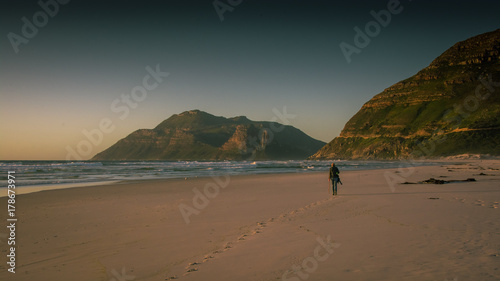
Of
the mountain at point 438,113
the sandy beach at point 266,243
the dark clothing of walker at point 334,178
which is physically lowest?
the sandy beach at point 266,243

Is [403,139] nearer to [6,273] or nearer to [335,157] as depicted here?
[335,157]

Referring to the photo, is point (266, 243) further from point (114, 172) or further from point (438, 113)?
point (438, 113)

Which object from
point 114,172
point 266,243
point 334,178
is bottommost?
point 266,243

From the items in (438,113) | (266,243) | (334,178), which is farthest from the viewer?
(438,113)

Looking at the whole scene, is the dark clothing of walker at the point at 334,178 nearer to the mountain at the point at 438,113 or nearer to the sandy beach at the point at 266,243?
the sandy beach at the point at 266,243

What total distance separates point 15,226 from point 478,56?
632 feet

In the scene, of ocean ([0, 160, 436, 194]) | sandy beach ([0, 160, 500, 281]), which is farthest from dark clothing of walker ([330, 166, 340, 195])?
ocean ([0, 160, 436, 194])

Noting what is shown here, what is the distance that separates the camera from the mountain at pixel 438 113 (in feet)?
376

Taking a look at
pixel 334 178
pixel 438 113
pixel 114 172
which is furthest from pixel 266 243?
pixel 438 113

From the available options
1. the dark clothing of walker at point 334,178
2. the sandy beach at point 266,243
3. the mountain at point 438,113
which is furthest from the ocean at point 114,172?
the mountain at point 438,113

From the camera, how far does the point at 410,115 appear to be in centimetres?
15888

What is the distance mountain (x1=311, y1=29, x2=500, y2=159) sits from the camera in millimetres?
114625

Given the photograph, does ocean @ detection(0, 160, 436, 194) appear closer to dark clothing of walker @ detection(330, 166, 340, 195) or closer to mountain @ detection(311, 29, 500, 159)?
dark clothing of walker @ detection(330, 166, 340, 195)

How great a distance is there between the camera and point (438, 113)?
145 metres
